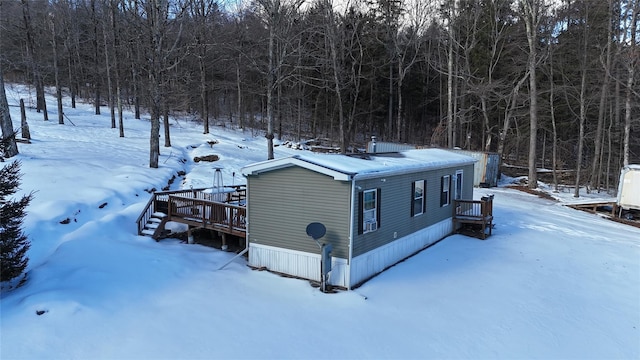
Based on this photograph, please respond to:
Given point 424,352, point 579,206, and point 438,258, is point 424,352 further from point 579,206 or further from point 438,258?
point 579,206

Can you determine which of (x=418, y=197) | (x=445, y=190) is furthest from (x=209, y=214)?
(x=445, y=190)

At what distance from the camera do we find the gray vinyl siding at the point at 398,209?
1000 centimetres

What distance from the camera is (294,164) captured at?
9.87 m

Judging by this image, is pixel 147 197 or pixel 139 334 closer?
pixel 139 334

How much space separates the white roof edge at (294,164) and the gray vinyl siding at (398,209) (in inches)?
23.8

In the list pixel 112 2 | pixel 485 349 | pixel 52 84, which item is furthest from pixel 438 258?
pixel 52 84

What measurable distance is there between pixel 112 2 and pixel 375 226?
22.1 meters

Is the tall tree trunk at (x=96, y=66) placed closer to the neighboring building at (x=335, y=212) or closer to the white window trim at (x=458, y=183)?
the neighboring building at (x=335, y=212)

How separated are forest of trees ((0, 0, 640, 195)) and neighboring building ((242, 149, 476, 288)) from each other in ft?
33.7

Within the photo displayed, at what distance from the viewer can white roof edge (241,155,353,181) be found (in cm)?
918

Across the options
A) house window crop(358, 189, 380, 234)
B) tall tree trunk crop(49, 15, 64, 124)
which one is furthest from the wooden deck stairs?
tall tree trunk crop(49, 15, 64, 124)

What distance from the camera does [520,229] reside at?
49.7 ft

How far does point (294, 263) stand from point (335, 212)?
5.79 feet

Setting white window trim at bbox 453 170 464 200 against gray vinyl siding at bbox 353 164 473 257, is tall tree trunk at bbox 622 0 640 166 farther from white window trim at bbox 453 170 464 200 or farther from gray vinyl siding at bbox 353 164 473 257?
gray vinyl siding at bbox 353 164 473 257
